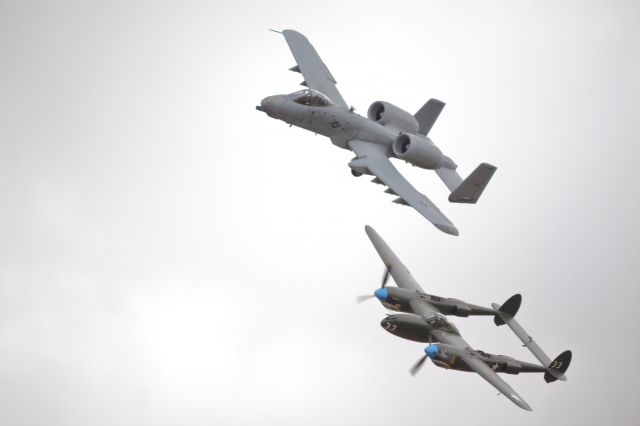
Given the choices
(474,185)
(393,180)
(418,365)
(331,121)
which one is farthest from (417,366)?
(331,121)

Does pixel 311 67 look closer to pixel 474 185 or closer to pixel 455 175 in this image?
pixel 455 175

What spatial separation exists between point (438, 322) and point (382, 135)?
8.92 m

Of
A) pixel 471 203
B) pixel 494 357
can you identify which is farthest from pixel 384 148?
pixel 494 357

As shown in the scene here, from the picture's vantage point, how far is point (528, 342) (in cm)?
4575

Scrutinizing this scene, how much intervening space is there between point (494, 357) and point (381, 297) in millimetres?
5444

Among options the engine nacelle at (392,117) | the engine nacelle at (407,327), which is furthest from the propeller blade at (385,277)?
the engine nacelle at (392,117)

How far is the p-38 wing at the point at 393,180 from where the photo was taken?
40.3 m

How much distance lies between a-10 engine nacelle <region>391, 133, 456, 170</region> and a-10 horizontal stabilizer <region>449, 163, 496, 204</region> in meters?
2.53

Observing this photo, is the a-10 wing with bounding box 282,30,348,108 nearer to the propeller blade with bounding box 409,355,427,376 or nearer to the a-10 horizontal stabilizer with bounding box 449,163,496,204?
the a-10 horizontal stabilizer with bounding box 449,163,496,204

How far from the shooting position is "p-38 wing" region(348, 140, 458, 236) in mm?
40281

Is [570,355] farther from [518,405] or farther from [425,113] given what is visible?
[425,113]

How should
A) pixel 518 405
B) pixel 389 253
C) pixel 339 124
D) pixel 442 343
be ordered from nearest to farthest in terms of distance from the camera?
pixel 518 405
pixel 442 343
pixel 339 124
pixel 389 253

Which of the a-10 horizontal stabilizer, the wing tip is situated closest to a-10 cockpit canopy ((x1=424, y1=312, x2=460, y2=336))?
the wing tip

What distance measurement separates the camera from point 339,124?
43.5 meters
